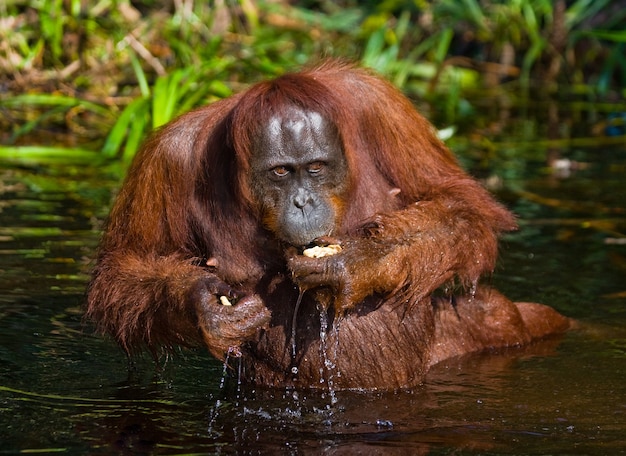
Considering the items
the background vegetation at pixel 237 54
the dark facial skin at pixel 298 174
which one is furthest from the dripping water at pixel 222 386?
the background vegetation at pixel 237 54

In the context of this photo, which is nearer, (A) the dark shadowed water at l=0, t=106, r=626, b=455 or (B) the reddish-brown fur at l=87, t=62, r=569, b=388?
(A) the dark shadowed water at l=0, t=106, r=626, b=455

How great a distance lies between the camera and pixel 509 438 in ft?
14.5

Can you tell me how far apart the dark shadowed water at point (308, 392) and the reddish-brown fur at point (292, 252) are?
0.23m

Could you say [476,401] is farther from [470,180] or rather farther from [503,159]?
[503,159]

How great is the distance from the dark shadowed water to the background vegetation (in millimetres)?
2088

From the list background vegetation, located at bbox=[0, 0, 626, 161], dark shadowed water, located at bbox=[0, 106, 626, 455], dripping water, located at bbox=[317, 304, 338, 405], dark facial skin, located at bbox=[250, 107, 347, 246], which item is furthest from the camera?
background vegetation, located at bbox=[0, 0, 626, 161]

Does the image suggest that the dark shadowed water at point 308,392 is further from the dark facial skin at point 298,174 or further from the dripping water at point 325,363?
the dark facial skin at point 298,174

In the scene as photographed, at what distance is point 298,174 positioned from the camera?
4.97 meters

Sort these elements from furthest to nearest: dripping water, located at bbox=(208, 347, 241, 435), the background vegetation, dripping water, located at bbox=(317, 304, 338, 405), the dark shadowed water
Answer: the background vegetation, dripping water, located at bbox=(317, 304, 338, 405), dripping water, located at bbox=(208, 347, 241, 435), the dark shadowed water

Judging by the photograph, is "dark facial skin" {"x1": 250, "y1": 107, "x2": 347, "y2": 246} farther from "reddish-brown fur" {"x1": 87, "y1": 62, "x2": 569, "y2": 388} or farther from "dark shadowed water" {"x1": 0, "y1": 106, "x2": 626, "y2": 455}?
"dark shadowed water" {"x1": 0, "y1": 106, "x2": 626, "y2": 455}

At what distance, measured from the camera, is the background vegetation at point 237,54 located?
32.3 feet

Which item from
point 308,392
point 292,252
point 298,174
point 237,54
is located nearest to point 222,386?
point 308,392

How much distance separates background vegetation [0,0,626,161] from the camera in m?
9.84

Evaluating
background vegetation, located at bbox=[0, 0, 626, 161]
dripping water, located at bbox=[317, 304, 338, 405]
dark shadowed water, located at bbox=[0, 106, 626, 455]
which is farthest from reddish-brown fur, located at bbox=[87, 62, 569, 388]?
background vegetation, located at bbox=[0, 0, 626, 161]
